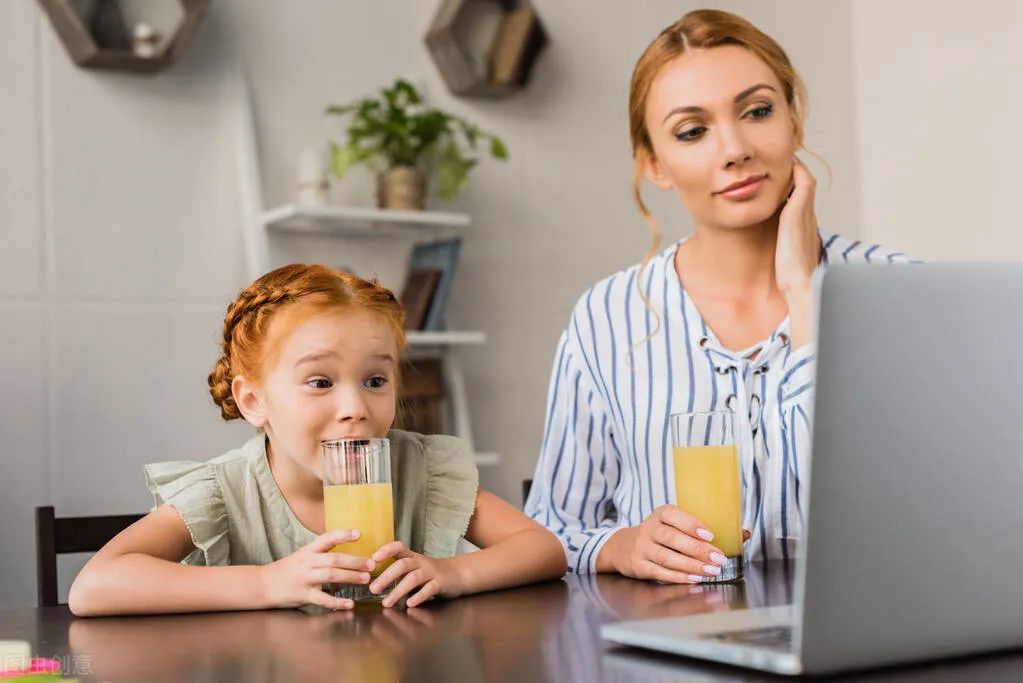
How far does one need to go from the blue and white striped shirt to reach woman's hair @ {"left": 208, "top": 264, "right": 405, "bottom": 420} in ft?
1.27

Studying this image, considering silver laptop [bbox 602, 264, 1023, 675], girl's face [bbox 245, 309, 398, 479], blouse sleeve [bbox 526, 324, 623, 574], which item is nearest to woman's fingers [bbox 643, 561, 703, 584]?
girl's face [bbox 245, 309, 398, 479]

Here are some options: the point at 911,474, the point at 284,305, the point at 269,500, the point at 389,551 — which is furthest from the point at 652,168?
the point at 911,474

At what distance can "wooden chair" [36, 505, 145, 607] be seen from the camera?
1.58 meters

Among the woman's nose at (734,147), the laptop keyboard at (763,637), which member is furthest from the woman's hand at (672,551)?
the woman's nose at (734,147)

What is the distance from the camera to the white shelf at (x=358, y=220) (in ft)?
10.2

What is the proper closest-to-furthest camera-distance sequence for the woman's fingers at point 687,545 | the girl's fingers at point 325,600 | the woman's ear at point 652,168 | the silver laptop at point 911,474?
the silver laptop at point 911,474 < the girl's fingers at point 325,600 < the woman's fingers at point 687,545 < the woman's ear at point 652,168

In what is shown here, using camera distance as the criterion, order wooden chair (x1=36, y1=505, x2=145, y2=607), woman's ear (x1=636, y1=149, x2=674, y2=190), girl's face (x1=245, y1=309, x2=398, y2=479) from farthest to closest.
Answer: woman's ear (x1=636, y1=149, x2=674, y2=190) → wooden chair (x1=36, y1=505, x2=145, y2=607) → girl's face (x1=245, y1=309, x2=398, y2=479)

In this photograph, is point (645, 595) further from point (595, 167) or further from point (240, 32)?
point (595, 167)

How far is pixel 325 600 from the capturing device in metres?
1.13

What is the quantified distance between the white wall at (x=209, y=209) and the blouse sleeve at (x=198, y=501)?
1.69 m

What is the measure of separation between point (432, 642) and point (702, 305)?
3.18ft

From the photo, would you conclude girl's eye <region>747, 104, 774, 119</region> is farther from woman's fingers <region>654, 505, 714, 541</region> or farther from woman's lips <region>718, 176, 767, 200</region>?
woman's fingers <region>654, 505, 714, 541</region>

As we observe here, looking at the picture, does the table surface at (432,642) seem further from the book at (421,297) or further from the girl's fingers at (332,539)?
the book at (421,297)

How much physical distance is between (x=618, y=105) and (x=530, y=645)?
3111mm
